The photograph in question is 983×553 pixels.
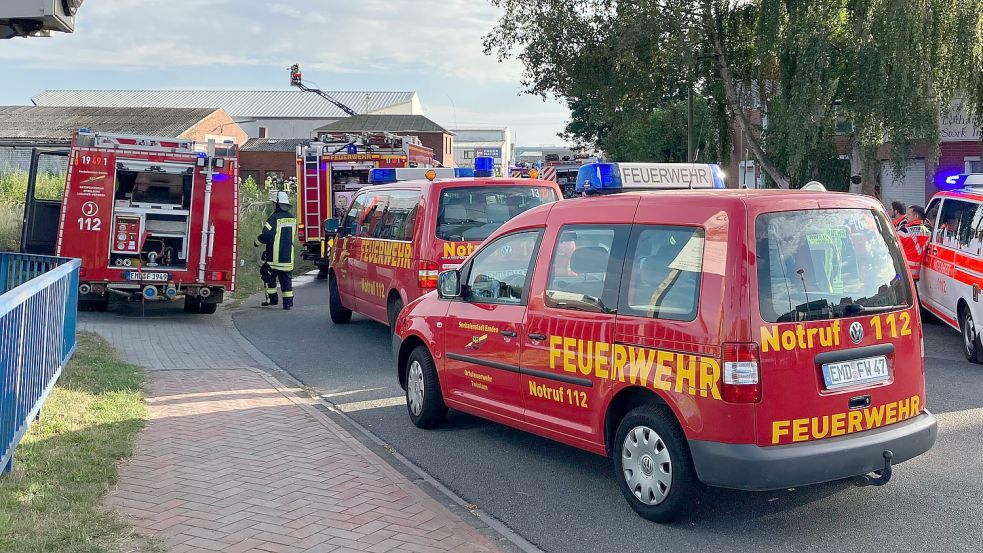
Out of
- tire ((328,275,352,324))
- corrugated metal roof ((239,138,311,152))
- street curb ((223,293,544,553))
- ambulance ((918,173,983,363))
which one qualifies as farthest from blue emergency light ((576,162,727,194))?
corrugated metal roof ((239,138,311,152))

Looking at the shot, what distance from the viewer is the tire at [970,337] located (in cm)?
1016

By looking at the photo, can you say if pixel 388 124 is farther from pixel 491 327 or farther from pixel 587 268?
pixel 587 268

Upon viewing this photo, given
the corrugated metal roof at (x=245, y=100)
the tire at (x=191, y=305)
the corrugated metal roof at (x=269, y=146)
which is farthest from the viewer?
the corrugated metal roof at (x=245, y=100)

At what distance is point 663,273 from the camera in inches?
211

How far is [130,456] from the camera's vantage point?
636 cm

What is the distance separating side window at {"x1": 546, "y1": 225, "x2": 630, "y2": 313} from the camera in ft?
18.6

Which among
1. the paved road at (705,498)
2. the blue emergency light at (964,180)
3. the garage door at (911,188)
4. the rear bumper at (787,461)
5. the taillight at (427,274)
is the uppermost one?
the garage door at (911,188)

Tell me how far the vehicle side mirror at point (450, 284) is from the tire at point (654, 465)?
80.7 inches

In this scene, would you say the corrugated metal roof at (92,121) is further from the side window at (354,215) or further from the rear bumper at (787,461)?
the rear bumper at (787,461)

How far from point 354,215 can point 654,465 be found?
8.20 meters

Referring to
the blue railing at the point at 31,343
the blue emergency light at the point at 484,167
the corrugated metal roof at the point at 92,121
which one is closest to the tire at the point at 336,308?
the blue emergency light at the point at 484,167

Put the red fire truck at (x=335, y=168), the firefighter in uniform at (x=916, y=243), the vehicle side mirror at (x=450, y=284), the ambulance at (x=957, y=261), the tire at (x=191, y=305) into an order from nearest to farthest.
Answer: the vehicle side mirror at (x=450, y=284), the ambulance at (x=957, y=261), the firefighter in uniform at (x=916, y=243), the tire at (x=191, y=305), the red fire truck at (x=335, y=168)

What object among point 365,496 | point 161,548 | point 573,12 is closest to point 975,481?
point 365,496

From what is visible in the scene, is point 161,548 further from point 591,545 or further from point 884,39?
point 884,39
